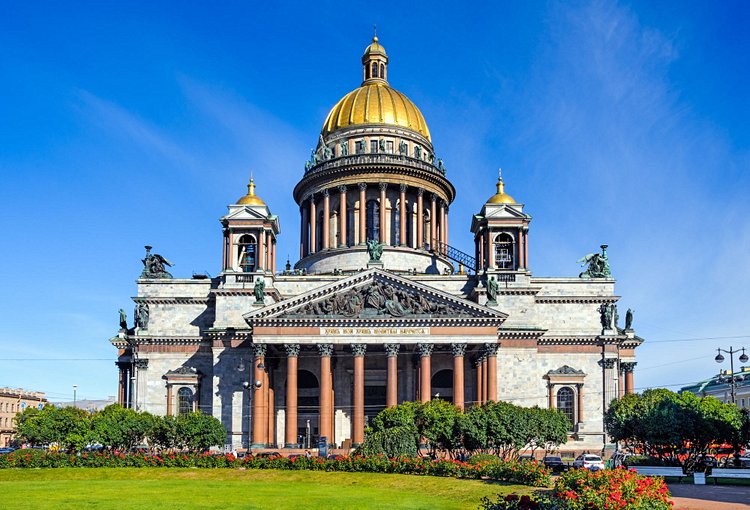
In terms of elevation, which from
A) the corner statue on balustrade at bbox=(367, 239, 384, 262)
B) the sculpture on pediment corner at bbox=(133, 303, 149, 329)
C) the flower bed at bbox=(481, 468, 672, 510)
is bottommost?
the flower bed at bbox=(481, 468, 672, 510)

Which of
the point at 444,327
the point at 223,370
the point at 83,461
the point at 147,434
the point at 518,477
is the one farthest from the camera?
the point at 223,370

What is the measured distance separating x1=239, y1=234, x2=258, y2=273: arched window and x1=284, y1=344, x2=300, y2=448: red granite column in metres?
11.1

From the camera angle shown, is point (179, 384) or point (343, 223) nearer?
point (179, 384)

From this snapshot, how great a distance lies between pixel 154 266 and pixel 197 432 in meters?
23.7

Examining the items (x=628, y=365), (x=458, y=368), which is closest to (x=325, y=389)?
(x=458, y=368)

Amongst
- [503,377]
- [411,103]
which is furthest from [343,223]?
[503,377]

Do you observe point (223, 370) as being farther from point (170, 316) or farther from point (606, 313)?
point (606, 313)

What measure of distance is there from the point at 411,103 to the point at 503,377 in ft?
115

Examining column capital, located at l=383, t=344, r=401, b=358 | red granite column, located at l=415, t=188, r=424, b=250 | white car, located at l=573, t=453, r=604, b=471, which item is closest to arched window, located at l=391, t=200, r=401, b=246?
red granite column, located at l=415, t=188, r=424, b=250

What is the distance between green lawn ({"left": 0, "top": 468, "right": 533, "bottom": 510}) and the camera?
30.6 meters

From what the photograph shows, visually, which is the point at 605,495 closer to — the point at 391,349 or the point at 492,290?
the point at 391,349

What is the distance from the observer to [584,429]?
Answer: 225 ft

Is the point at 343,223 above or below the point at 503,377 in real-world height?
above

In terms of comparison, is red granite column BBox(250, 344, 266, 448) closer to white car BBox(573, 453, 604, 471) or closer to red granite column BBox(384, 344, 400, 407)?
red granite column BBox(384, 344, 400, 407)
